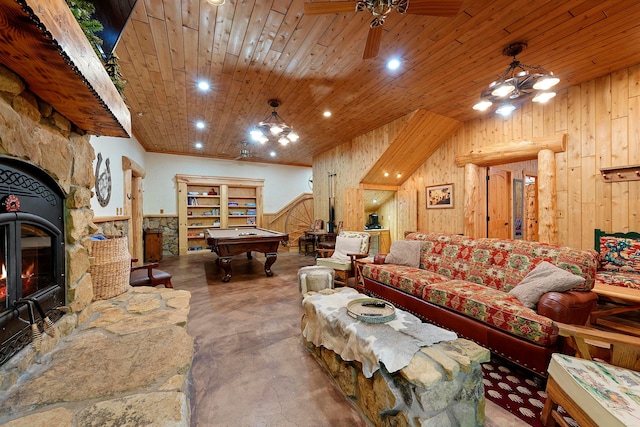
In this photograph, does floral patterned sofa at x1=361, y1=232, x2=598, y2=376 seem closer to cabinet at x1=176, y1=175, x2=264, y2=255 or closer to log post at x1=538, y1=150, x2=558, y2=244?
log post at x1=538, y1=150, x2=558, y2=244

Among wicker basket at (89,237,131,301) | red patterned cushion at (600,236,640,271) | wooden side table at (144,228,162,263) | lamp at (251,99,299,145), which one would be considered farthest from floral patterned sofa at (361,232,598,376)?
wooden side table at (144,228,162,263)

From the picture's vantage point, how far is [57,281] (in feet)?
5.16

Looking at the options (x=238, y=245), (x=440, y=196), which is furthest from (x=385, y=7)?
(x=440, y=196)

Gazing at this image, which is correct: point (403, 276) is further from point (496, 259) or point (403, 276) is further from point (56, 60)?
point (56, 60)

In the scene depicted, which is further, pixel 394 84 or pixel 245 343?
pixel 394 84

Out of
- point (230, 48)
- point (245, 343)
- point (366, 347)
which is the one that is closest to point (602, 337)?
point (366, 347)

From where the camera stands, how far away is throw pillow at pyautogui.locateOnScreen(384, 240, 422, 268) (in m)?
3.30

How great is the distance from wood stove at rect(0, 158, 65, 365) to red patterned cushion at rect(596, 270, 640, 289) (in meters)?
4.65

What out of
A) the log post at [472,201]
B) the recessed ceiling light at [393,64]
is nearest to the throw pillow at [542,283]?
the recessed ceiling light at [393,64]

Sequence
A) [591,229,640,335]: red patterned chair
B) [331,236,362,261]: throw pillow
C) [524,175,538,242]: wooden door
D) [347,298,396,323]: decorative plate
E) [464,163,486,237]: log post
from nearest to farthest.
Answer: [347,298,396,323]: decorative plate
[591,229,640,335]: red patterned chair
[331,236,362,261]: throw pillow
[464,163,486,237]: log post
[524,175,538,242]: wooden door

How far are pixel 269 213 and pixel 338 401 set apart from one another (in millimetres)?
6950

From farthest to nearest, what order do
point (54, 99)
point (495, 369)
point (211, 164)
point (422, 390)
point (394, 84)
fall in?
point (211, 164) < point (394, 84) < point (495, 369) < point (54, 99) < point (422, 390)

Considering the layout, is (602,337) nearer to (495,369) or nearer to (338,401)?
(495,369)

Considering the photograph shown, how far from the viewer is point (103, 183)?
3.51m
